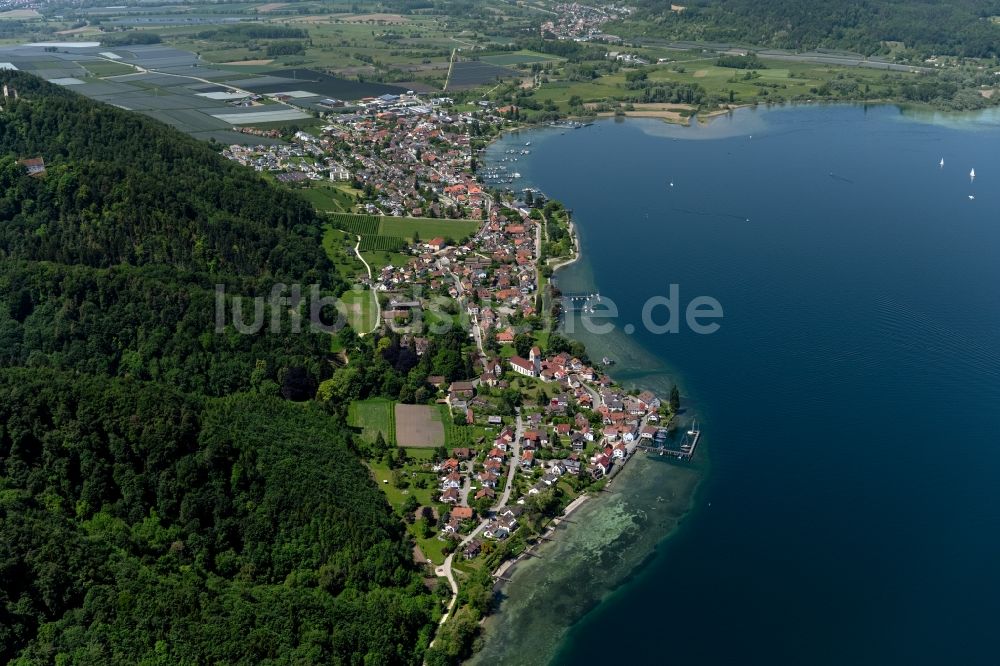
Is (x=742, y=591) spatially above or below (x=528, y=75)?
below

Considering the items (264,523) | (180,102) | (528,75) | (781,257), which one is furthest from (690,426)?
(528,75)

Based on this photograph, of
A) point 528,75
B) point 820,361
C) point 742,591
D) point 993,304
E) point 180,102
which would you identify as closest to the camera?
point 742,591

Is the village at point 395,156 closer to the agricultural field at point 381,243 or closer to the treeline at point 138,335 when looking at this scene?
the agricultural field at point 381,243

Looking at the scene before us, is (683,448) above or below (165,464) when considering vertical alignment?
below

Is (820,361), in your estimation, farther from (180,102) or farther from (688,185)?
(180,102)

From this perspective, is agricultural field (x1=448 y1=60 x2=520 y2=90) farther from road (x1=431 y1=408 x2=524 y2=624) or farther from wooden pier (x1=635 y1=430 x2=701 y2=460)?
wooden pier (x1=635 y1=430 x2=701 y2=460)

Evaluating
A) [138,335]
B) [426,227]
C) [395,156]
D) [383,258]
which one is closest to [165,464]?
[138,335]

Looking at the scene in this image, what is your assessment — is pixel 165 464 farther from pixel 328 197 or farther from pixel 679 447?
pixel 328 197
